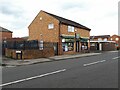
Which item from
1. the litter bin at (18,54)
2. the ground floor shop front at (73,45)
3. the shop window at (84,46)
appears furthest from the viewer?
the shop window at (84,46)

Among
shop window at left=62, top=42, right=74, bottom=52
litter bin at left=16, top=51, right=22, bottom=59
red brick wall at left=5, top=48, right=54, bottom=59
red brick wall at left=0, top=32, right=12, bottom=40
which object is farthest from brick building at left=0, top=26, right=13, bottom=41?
litter bin at left=16, top=51, right=22, bottom=59

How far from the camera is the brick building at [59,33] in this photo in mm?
31312

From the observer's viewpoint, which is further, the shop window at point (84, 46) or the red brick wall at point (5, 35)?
the red brick wall at point (5, 35)

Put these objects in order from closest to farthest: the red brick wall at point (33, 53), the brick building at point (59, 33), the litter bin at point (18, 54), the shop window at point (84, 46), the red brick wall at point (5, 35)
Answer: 1. the litter bin at point (18, 54)
2. the red brick wall at point (33, 53)
3. the brick building at point (59, 33)
4. the shop window at point (84, 46)
5. the red brick wall at point (5, 35)

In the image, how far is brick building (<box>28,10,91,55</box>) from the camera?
31312mm

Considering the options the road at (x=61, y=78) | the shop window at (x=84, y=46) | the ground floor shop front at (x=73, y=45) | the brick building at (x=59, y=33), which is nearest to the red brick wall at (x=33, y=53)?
the brick building at (x=59, y=33)

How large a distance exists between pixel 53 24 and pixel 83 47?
31.7ft

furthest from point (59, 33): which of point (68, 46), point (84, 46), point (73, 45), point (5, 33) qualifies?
point (5, 33)

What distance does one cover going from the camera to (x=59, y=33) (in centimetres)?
3100

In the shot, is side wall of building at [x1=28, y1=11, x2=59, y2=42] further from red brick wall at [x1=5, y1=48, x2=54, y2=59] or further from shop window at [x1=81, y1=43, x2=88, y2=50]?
shop window at [x1=81, y1=43, x2=88, y2=50]

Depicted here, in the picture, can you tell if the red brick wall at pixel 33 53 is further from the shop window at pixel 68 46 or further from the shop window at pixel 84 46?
the shop window at pixel 84 46

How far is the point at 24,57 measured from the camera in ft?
70.2

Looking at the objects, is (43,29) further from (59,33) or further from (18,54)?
(18,54)

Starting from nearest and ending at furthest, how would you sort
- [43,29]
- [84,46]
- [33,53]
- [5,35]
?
[33,53]
[43,29]
[84,46]
[5,35]
